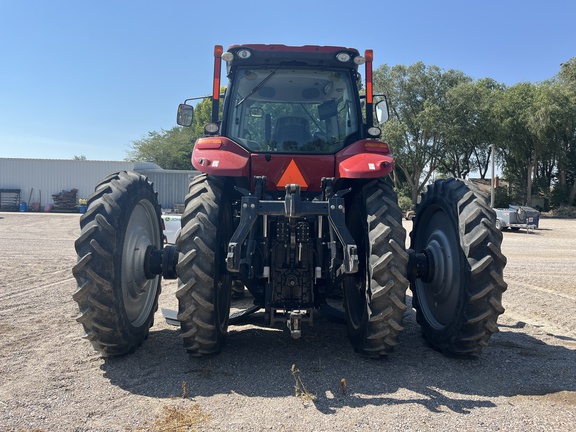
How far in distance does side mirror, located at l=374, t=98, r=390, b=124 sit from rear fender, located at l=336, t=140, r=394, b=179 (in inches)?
31.2

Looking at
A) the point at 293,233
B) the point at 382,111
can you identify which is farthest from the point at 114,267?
the point at 382,111

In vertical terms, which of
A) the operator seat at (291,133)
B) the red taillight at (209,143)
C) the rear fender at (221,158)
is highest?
the operator seat at (291,133)

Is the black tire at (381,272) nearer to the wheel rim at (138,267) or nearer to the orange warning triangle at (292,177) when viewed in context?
the orange warning triangle at (292,177)

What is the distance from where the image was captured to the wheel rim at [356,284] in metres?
4.45

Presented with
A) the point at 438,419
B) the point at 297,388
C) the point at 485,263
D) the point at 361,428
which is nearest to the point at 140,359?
the point at 297,388

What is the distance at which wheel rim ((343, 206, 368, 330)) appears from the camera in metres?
4.45

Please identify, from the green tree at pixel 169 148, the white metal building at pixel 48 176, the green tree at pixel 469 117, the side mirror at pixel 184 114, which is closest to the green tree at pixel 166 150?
the green tree at pixel 169 148

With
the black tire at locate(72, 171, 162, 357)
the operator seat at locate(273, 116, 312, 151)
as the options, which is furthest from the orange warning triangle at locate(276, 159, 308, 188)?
the black tire at locate(72, 171, 162, 357)

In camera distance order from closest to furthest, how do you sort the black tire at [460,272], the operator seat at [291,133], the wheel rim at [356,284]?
the black tire at [460,272], the wheel rim at [356,284], the operator seat at [291,133]

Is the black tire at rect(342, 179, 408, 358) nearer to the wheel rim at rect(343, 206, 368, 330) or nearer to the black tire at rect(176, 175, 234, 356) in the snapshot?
the wheel rim at rect(343, 206, 368, 330)

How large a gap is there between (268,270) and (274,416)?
132 cm

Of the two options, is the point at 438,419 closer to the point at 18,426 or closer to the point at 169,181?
the point at 18,426

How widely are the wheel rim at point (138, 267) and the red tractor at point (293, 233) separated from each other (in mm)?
15

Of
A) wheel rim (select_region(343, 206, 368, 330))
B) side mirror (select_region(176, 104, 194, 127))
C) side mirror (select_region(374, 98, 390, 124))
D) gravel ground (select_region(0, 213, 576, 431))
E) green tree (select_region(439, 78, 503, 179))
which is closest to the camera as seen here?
gravel ground (select_region(0, 213, 576, 431))
